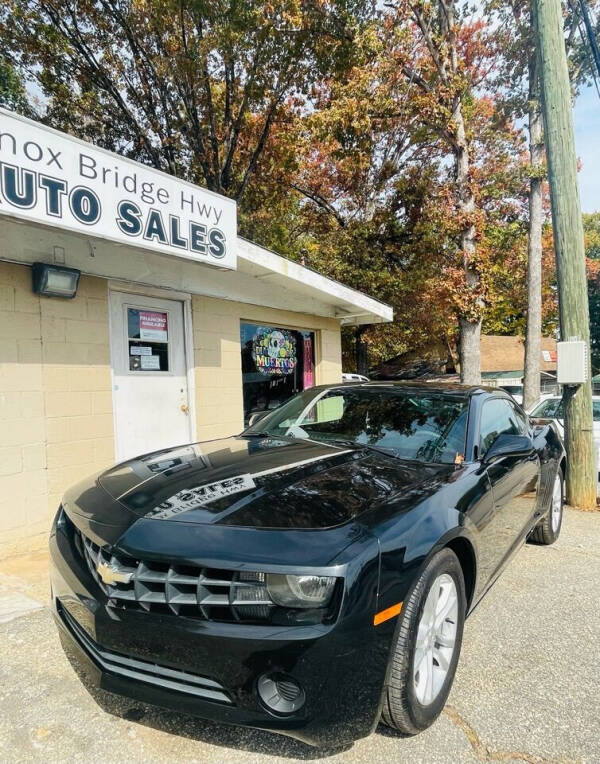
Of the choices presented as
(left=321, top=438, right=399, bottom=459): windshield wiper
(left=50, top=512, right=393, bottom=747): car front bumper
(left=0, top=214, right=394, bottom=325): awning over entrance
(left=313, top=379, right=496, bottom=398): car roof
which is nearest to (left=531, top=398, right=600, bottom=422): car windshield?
(left=0, top=214, right=394, bottom=325): awning over entrance

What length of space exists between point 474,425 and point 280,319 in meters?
4.77

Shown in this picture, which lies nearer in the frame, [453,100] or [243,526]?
[243,526]

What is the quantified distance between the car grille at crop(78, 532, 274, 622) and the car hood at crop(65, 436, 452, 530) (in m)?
0.19

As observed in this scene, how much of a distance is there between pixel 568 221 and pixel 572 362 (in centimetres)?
178

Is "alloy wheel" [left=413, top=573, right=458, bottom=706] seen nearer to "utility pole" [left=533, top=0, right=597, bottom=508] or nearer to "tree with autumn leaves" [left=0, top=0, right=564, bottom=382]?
"utility pole" [left=533, top=0, right=597, bottom=508]

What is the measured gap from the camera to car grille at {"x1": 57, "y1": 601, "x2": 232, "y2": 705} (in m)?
1.71

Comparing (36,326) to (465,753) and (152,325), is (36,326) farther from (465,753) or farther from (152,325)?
(465,753)

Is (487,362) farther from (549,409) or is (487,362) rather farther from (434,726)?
(434,726)

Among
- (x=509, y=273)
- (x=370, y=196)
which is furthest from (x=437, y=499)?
(x=509, y=273)

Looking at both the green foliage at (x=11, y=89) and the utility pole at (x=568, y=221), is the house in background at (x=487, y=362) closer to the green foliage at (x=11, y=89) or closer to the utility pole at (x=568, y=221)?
the green foliage at (x=11, y=89)

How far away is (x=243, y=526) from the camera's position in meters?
1.86

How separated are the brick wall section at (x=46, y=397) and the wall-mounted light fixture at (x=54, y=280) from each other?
0.08 metres

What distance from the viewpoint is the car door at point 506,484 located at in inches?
113

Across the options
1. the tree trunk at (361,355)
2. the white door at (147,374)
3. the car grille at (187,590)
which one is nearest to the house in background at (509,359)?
the tree trunk at (361,355)
